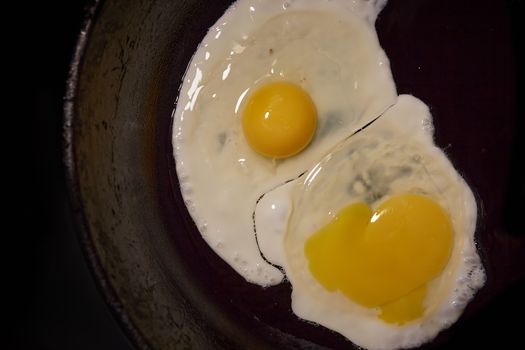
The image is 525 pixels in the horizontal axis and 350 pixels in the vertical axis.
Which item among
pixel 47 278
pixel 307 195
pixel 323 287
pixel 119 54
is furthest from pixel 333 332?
pixel 119 54

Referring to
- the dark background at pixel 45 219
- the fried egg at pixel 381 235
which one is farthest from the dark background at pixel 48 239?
the fried egg at pixel 381 235

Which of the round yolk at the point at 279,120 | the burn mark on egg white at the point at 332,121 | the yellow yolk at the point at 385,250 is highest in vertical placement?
the round yolk at the point at 279,120

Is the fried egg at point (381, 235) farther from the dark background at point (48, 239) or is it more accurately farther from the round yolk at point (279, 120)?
the dark background at point (48, 239)

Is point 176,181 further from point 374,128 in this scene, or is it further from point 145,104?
point 374,128

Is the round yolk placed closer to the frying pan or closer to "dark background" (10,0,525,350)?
the frying pan

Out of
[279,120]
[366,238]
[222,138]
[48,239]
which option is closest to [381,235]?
[366,238]

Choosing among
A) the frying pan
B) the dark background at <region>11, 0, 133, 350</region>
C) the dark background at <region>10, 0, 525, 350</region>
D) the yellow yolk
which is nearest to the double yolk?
the yellow yolk

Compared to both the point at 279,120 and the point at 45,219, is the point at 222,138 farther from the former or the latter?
the point at 45,219
